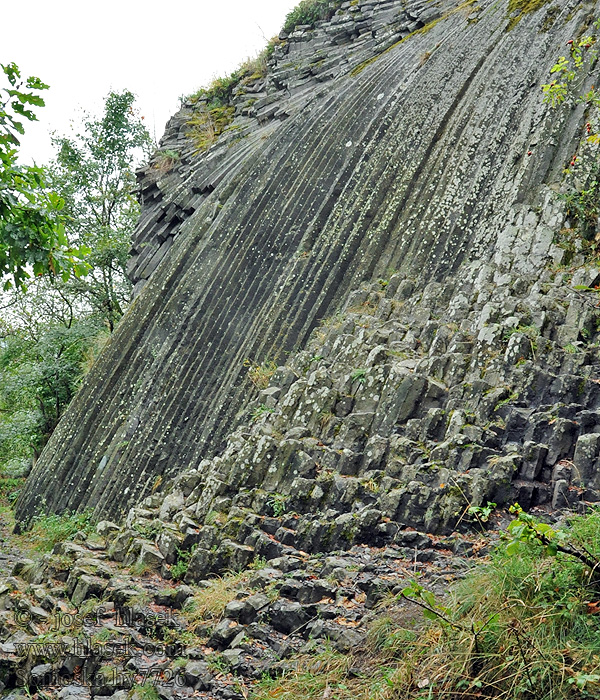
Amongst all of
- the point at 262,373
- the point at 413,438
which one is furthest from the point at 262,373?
the point at 413,438

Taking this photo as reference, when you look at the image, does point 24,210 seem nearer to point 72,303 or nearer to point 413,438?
point 413,438

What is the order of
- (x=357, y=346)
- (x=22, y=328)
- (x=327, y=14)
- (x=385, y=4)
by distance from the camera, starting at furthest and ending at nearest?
(x=22, y=328) < (x=327, y=14) < (x=385, y=4) < (x=357, y=346)

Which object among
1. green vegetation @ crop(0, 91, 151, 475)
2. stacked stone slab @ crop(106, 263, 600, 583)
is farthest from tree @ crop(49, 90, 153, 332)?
stacked stone slab @ crop(106, 263, 600, 583)

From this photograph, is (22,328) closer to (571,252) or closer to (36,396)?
(36,396)

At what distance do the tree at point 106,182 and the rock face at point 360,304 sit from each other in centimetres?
530

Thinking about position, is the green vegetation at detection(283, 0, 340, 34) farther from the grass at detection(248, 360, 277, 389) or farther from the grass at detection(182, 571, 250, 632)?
the grass at detection(182, 571, 250, 632)

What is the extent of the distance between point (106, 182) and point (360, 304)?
1935 centimetres

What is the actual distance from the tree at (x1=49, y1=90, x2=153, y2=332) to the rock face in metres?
5.30

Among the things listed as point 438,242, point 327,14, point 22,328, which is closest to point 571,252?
point 438,242

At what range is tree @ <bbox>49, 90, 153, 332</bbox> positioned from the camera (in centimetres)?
2653

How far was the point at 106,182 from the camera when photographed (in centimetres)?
2859

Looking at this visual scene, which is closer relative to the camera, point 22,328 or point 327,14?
point 327,14

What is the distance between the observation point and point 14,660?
23.3 feet

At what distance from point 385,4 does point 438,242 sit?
11.5 meters
